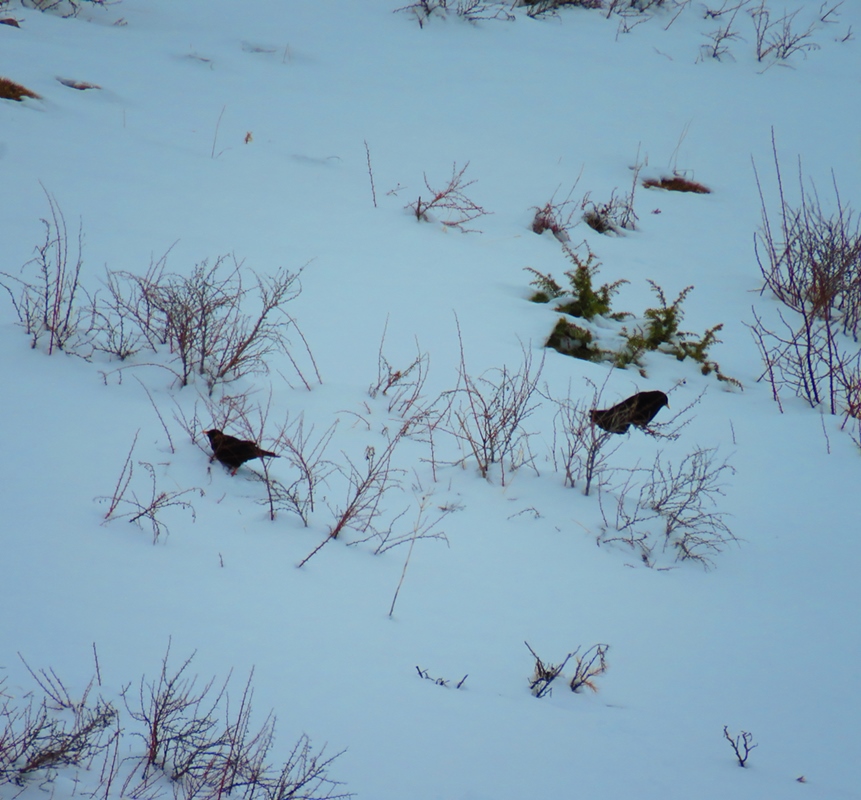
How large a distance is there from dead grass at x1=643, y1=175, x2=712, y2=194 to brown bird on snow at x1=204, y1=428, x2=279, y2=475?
574 cm

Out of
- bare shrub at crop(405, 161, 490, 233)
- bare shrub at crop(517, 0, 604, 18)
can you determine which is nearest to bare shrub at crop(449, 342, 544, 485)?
bare shrub at crop(405, 161, 490, 233)

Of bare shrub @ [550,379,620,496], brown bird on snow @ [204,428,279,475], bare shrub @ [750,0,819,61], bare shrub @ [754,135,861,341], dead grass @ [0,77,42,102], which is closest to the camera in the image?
brown bird on snow @ [204,428,279,475]

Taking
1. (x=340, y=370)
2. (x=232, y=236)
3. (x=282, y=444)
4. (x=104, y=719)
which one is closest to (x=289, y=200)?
(x=232, y=236)

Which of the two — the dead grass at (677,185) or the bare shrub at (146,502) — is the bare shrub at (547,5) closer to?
the dead grass at (677,185)

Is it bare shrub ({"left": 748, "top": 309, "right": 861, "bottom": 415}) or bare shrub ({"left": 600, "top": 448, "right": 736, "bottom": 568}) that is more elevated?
bare shrub ({"left": 748, "top": 309, "right": 861, "bottom": 415})

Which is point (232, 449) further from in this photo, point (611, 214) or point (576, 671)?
point (611, 214)

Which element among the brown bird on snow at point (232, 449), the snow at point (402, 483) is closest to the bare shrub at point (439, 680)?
the snow at point (402, 483)

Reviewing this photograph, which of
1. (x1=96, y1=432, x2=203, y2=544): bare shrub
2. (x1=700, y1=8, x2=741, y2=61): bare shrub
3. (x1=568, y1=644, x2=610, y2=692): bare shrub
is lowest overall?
(x1=568, y1=644, x2=610, y2=692): bare shrub

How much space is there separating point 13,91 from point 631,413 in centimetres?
535

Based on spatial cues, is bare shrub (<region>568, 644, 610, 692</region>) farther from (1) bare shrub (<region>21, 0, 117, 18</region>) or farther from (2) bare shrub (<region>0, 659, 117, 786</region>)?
(1) bare shrub (<region>21, 0, 117, 18</region>)

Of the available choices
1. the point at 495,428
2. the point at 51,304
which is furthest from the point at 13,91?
the point at 495,428

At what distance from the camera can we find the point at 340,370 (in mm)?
3795

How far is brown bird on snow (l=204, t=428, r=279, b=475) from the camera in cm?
285

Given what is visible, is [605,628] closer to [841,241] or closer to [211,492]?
[211,492]
